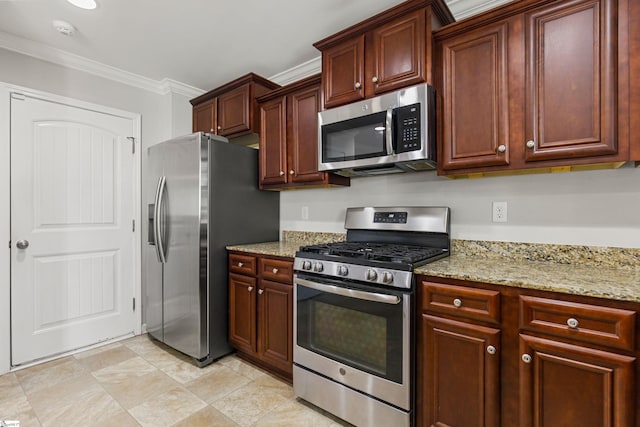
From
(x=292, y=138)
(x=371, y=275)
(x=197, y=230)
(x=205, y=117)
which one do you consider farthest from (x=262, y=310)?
(x=205, y=117)

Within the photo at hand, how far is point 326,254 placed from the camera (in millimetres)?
1873

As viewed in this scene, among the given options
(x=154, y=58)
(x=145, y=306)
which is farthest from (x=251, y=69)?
(x=145, y=306)

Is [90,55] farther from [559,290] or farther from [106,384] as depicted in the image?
[559,290]

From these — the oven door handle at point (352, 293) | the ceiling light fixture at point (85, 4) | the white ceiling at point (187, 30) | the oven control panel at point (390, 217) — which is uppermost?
the white ceiling at point (187, 30)

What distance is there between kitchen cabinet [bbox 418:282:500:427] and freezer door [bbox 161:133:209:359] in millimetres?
1669

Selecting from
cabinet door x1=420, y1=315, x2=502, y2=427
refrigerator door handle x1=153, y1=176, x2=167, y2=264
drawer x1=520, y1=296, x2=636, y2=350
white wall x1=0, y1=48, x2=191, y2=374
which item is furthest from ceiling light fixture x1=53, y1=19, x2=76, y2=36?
drawer x1=520, y1=296, x2=636, y2=350

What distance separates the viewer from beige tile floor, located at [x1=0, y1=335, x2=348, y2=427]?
185cm

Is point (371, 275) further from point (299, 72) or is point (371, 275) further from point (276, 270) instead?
point (299, 72)

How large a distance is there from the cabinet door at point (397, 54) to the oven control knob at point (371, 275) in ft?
3.57

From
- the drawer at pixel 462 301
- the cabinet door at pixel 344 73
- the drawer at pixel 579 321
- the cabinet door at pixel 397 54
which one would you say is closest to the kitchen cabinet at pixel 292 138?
the cabinet door at pixel 344 73

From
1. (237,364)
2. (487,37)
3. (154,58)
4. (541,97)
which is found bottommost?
(237,364)

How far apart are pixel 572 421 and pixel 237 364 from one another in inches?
82.9

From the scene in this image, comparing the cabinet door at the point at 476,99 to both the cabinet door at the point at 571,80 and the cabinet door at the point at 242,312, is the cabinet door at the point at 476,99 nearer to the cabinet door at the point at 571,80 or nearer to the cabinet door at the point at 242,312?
the cabinet door at the point at 571,80

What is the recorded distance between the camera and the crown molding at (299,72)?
9.29ft
